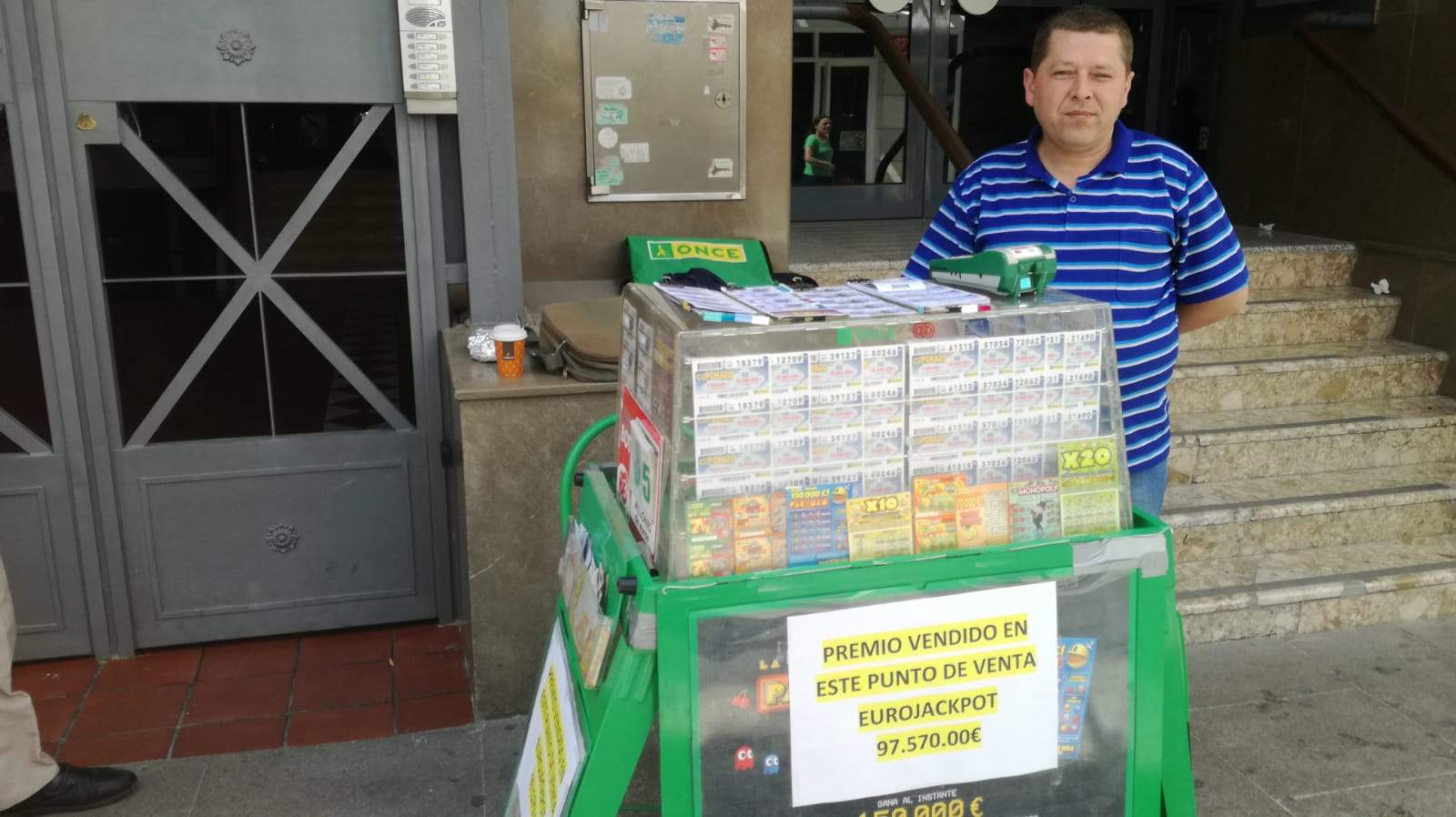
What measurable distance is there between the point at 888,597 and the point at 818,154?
6.02 meters

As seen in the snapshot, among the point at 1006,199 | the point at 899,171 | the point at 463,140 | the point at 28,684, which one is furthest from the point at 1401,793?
the point at 899,171

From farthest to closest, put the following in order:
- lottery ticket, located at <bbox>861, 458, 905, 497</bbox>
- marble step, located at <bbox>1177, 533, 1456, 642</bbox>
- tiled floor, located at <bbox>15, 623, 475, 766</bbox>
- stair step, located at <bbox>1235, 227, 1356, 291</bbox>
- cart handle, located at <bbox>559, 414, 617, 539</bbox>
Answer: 1. stair step, located at <bbox>1235, 227, 1356, 291</bbox>
2. marble step, located at <bbox>1177, 533, 1456, 642</bbox>
3. tiled floor, located at <bbox>15, 623, 475, 766</bbox>
4. cart handle, located at <bbox>559, 414, 617, 539</bbox>
5. lottery ticket, located at <bbox>861, 458, 905, 497</bbox>

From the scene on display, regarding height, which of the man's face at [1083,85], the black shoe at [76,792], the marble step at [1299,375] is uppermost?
the man's face at [1083,85]

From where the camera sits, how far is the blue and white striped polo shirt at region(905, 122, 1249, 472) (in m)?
2.36

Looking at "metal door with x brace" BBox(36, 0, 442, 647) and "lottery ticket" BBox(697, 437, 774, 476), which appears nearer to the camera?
"lottery ticket" BBox(697, 437, 774, 476)

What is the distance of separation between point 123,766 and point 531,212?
2320 millimetres

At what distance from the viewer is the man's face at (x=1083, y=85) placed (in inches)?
88.9

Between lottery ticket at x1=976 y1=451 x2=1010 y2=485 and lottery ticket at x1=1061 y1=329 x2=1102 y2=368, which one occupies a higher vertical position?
lottery ticket at x1=1061 y1=329 x2=1102 y2=368

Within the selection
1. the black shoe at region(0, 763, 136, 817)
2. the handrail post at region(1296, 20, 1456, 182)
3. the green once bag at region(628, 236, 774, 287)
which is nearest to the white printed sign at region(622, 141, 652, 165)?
the green once bag at region(628, 236, 774, 287)

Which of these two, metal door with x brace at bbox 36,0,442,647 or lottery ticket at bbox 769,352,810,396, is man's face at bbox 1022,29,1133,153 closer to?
lottery ticket at bbox 769,352,810,396

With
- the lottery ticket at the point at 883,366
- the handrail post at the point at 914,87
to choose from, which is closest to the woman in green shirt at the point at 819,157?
the handrail post at the point at 914,87

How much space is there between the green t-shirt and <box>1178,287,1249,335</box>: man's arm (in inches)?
197

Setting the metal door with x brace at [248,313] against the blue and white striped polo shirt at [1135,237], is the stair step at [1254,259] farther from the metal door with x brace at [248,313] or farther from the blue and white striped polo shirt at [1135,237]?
the blue and white striped polo shirt at [1135,237]

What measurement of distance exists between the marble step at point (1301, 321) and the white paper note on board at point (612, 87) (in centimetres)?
268
